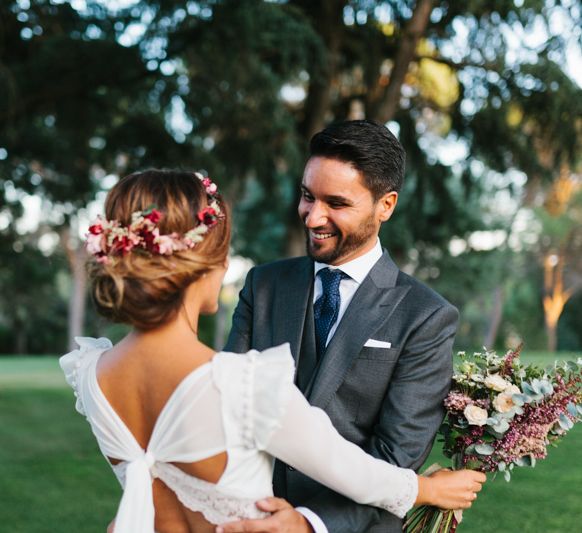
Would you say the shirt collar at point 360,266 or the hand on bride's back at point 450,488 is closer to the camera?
the hand on bride's back at point 450,488

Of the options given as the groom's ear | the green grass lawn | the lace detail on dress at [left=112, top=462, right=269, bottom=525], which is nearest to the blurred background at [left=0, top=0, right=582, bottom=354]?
the green grass lawn

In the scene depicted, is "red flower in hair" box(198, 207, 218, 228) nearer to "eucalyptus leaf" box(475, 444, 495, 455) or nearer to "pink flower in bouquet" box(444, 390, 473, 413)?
"pink flower in bouquet" box(444, 390, 473, 413)

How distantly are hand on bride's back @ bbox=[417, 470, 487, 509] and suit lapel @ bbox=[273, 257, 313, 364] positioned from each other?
581mm

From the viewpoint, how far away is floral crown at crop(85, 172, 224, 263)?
188cm

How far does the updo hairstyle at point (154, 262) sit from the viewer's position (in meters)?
1.89

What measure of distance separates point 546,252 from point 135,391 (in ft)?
115

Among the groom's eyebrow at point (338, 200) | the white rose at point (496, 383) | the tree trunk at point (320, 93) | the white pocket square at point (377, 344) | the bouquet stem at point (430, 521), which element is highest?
the tree trunk at point (320, 93)

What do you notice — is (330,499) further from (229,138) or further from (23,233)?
(23,233)

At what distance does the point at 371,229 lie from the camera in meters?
2.69

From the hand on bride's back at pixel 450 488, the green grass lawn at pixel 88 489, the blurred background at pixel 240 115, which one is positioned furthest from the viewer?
the blurred background at pixel 240 115

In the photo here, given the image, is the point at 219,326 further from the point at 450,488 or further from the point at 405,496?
the point at 405,496

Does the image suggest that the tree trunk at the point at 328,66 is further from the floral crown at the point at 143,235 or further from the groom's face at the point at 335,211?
the floral crown at the point at 143,235

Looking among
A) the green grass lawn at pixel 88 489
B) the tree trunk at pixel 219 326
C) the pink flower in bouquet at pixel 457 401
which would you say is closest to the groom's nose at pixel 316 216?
the pink flower in bouquet at pixel 457 401

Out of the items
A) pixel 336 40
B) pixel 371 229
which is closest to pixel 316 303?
pixel 371 229
